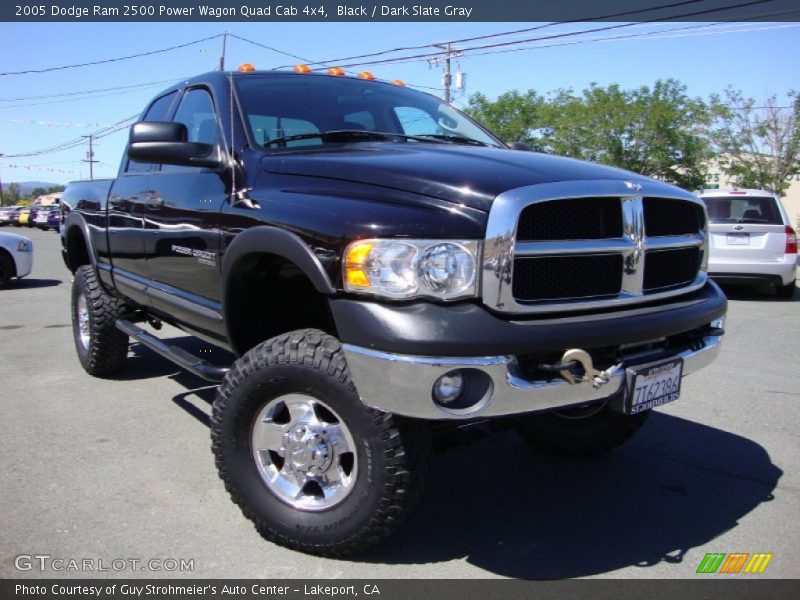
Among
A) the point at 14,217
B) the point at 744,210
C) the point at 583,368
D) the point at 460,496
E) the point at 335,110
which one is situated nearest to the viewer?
the point at 583,368

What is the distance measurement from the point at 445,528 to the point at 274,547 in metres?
0.76

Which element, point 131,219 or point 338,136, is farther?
point 131,219

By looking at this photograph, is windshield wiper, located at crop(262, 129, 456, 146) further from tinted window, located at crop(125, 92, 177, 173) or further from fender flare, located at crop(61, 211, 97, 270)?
fender flare, located at crop(61, 211, 97, 270)

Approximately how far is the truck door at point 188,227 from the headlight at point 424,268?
121cm

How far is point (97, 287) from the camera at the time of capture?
5.52m

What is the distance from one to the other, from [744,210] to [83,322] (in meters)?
9.35

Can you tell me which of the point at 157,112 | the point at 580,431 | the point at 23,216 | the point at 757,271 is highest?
the point at 157,112

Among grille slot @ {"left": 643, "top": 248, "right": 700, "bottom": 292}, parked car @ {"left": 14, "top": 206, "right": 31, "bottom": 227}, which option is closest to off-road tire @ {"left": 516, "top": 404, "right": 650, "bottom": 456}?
grille slot @ {"left": 643, "top": 248, "right": 700, "bottom": 292}

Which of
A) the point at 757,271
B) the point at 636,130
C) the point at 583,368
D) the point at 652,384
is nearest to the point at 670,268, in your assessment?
the point at 652,384

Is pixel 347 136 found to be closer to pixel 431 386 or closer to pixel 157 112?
pixel 431 386

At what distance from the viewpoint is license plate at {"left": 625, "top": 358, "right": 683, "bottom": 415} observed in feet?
8.74

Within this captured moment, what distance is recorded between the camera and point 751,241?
10.4 meters

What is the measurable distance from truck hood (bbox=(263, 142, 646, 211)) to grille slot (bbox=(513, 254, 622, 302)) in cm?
29

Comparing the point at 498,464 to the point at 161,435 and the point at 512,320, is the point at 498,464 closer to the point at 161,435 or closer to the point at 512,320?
the point at 512,320
